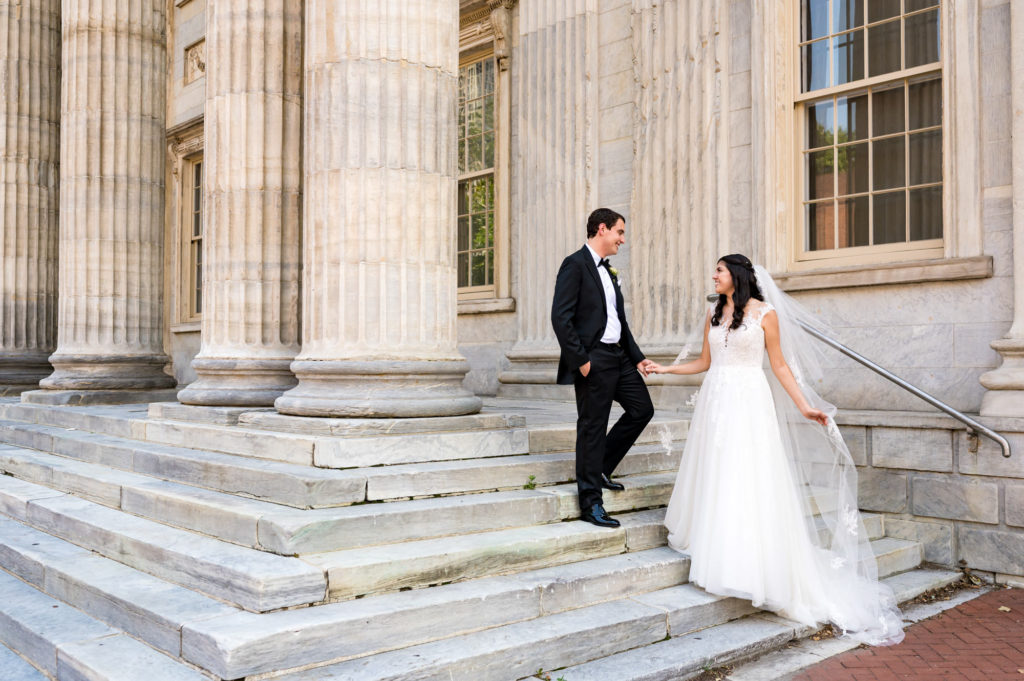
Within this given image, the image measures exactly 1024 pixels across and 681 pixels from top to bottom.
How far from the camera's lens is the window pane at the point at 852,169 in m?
7.90

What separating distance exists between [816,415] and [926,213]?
10.5 feet

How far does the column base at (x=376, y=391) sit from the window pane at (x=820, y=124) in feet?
14.3

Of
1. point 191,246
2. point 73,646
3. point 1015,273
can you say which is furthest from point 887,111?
point 191,246

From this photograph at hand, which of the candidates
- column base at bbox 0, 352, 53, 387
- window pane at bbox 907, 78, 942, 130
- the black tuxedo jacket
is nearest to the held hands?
the black tuxedo jacket

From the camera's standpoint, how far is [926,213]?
7.40m

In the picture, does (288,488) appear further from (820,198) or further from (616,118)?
(616,118)

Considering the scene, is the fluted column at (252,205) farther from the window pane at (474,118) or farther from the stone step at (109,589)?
the window pane at (474,118)

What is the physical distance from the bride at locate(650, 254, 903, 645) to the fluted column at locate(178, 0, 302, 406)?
378 centimetres

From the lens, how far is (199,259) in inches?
685

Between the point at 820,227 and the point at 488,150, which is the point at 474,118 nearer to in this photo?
the point at 488,150

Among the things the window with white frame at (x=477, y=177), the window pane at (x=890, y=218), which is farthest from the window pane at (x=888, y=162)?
the window with white frame at (x=477, y=177)

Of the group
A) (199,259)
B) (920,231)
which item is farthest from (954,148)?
(199,259)

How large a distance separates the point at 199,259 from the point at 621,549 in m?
14.2

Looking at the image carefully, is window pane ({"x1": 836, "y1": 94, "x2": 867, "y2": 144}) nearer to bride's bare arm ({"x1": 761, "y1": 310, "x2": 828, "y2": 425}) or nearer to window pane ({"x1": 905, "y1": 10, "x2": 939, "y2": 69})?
window pane ({"x1": 905, "y1": 10, "x2": 939, "y2": 69})
